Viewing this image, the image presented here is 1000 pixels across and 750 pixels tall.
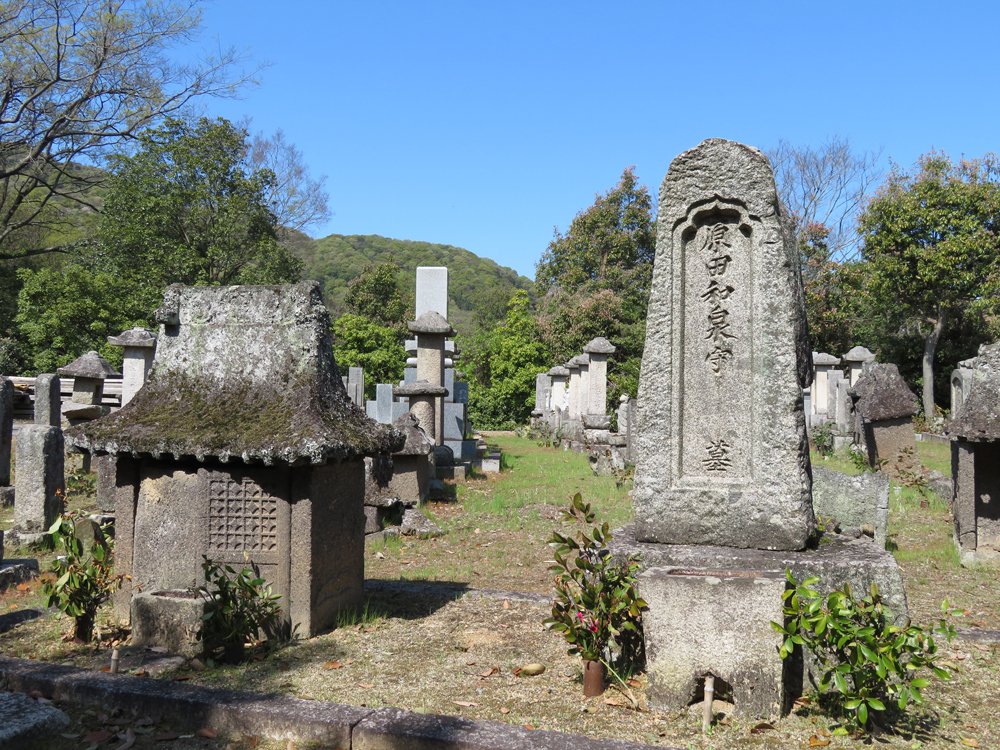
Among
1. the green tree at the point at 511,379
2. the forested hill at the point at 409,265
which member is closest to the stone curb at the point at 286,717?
the green tree at the point at 511,379

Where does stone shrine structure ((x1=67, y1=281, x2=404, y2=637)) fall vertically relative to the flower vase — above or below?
above

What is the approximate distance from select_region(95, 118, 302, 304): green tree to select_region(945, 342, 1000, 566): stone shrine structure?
73.1ft

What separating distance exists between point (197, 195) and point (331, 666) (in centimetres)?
2524

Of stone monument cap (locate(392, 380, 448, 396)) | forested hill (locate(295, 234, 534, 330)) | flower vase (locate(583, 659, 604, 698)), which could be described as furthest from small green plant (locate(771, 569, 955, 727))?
forested hill (locate(295, 234, 534, 330))

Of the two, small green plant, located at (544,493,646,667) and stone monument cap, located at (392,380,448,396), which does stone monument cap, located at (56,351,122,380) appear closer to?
stone monument cap, located at (392,380,448,396)

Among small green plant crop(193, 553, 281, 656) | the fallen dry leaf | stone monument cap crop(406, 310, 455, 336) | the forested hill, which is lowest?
the fallen dry leaf

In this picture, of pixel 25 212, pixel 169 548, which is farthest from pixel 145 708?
pixel 25 212

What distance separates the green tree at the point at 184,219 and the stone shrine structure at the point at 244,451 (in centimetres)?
2085

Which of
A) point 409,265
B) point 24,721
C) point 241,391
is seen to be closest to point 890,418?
point 241,391

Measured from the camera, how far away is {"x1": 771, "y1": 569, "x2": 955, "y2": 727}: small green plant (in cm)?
334

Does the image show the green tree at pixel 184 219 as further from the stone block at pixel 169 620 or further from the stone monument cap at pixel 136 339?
the stone block at pixel 169 620

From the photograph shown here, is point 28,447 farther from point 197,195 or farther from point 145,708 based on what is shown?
point 197,195

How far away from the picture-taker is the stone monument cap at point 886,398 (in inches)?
474

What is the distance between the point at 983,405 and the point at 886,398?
5.36 m
